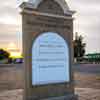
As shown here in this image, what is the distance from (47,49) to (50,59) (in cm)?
34

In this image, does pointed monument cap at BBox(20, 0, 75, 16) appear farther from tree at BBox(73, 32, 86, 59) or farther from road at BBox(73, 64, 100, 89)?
tree at BBox(73, 32, 86, 59)

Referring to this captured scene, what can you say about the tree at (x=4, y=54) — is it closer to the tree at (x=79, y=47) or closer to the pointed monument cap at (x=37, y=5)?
the tree at (x=79, y=47)

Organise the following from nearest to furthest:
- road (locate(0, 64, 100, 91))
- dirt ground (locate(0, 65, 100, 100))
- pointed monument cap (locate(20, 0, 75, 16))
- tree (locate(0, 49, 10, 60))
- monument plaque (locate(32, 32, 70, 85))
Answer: pointed monument cap (locate(20, 0, 75, 16)) → monument plaque (locate(32, 32, 70, 85)) → dirt ground (locate(0, 65, 100, 100)) → road (locate(0, 64, 100, 91)) → tree (locate(0, 49, 10, 60))

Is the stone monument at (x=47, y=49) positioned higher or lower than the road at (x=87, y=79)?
higher

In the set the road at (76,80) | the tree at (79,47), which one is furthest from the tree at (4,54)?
the road at (76,80)

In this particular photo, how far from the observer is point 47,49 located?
23.0ft

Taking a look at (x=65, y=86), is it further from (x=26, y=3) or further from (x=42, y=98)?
(x=26, y=3)

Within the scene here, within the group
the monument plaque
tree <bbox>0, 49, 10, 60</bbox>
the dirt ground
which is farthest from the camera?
tree <bbox>0, 49, 10, 60</bbox>

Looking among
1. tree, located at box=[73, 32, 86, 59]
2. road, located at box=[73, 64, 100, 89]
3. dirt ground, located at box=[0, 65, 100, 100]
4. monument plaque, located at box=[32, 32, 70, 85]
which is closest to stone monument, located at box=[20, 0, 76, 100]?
monument plaque, located at box=[32, 32, 70, 85]

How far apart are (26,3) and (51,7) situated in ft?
3.08

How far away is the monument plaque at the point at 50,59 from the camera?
6768 millimetres

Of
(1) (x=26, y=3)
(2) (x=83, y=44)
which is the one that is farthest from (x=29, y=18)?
(2) (x=83, y=44)

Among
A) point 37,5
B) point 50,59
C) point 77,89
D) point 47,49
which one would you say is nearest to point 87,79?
point 77,89

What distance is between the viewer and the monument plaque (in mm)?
6768
